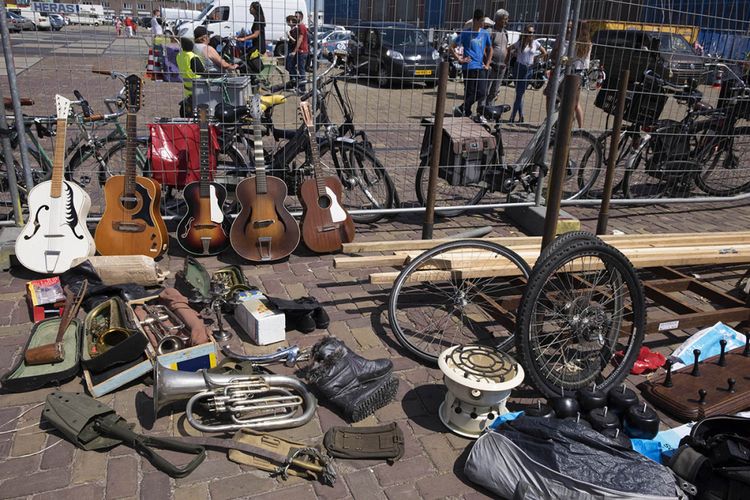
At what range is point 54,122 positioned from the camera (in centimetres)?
591

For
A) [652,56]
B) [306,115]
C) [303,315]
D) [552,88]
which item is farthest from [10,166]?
[652,56]

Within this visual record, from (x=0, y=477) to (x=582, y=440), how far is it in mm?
2689

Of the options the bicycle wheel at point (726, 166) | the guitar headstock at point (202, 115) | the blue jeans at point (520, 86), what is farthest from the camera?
the blue jeans at point (520, 86)

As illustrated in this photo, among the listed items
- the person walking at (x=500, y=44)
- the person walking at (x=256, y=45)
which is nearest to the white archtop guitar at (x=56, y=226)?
the person walking at (x=256, y=45)

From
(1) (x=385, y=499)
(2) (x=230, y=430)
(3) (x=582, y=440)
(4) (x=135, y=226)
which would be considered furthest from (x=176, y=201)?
(3) (x=582, y=440)

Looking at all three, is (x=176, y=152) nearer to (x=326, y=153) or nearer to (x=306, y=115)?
(x=306, y=115)

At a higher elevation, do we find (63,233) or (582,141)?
(582,141)

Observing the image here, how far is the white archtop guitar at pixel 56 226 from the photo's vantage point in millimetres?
4871

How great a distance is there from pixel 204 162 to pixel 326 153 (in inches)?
50.5

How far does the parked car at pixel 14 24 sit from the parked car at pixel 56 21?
238mm

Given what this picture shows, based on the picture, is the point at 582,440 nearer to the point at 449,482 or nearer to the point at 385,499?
the point at 449,482

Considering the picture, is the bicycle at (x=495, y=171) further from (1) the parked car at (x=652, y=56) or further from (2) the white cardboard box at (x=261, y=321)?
(2) the white cardboard box at (x=261, y=321)

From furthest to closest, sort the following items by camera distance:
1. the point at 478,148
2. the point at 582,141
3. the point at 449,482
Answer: the point at 582,141 → the point at 478,148 → the point at 449,482

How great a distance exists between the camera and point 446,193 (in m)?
7.30
